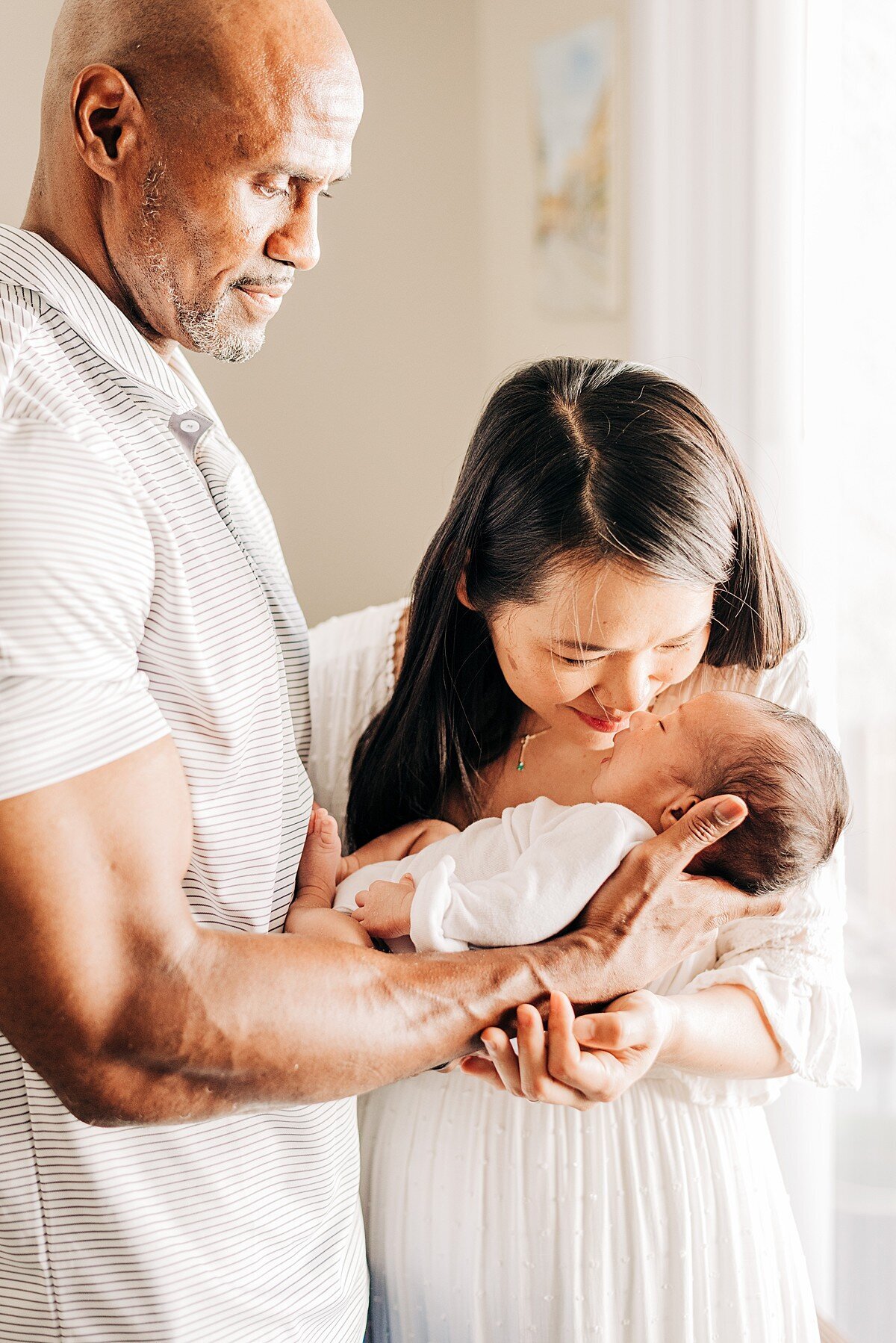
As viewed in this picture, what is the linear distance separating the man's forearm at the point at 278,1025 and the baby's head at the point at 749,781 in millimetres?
358

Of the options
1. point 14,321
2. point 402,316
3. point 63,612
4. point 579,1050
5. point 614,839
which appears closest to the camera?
point 63,612

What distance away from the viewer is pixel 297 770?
1358mm

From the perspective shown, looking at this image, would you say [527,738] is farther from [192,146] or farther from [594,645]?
[192,146]

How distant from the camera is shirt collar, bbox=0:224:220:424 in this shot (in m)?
1.13

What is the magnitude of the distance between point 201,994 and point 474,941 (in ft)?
1.32

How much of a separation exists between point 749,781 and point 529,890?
298 mm

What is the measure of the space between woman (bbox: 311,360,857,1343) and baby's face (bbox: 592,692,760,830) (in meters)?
0.04

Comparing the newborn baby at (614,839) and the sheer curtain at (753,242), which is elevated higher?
the sheer curtain at (753,242)

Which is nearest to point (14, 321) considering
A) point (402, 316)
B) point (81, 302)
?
point (81, 302)

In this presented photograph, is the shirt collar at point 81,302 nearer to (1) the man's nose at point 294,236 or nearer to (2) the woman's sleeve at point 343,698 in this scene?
(1) the man's nose at point 294,236

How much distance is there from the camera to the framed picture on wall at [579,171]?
2389mm

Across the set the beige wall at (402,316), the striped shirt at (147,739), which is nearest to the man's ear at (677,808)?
the striped shirt at (147,739)

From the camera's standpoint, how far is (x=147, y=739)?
0.96m

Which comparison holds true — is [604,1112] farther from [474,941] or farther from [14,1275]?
[14,1275]
